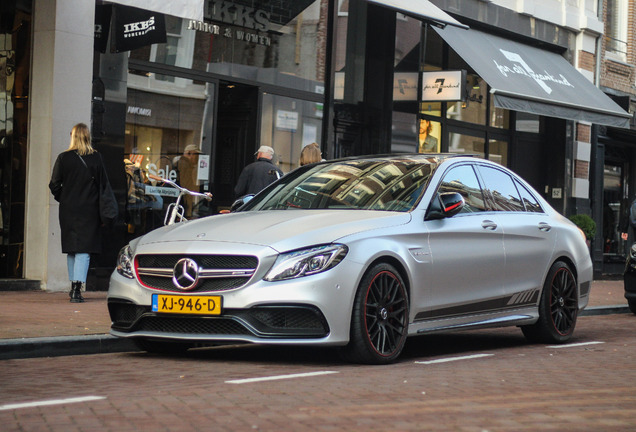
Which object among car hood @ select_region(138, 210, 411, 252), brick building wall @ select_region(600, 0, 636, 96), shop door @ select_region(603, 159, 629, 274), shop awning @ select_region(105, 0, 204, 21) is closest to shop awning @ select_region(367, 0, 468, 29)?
shop awning @ select_region(105, 0, 204, 21)

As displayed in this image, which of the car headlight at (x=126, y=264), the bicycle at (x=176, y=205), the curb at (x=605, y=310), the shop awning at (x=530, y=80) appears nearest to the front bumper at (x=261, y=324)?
the car headlight at (x=126, y=264)

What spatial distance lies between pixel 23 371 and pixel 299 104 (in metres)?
10.9

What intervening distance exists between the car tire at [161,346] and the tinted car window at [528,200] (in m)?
3.53

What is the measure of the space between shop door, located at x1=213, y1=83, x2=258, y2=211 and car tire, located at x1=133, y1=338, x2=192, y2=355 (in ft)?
26.2

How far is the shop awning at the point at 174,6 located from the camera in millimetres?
12727

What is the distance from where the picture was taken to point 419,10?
1666 cm

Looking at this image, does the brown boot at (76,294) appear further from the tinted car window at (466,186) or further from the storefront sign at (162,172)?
the tinted car window at (466,186)

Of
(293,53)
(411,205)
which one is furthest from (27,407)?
(293,53)

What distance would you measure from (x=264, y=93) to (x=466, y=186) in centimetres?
807

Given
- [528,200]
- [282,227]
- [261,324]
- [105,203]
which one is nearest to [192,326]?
[261,324]

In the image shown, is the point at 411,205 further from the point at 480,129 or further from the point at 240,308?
the point at 480,129

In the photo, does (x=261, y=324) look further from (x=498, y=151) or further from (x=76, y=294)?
(x=498, y=151)

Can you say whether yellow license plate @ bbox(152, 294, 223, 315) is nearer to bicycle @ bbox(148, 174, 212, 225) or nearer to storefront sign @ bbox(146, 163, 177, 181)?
bicycle @ bbox(148, 174, 212, 225)

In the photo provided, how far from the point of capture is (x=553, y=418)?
582 cm
